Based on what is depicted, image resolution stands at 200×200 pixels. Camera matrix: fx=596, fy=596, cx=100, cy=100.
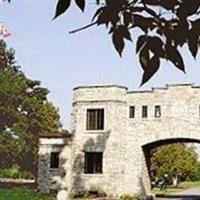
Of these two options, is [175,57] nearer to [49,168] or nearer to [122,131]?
[122,131]

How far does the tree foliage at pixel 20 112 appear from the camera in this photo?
2119 inches

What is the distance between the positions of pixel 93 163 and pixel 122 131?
96.3 inches

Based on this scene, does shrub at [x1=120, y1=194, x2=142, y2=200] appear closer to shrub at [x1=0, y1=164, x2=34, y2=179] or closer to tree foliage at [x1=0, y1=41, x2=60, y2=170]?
tree foliage at [x1=0, y1=41, x2=60, y2=170]

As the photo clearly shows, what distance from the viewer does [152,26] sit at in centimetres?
232

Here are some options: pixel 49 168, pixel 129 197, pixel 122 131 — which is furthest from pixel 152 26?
pixel 49 168

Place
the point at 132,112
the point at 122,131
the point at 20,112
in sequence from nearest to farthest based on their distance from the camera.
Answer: the point at 132,112 → the point at 122,131 → the point at 20,112

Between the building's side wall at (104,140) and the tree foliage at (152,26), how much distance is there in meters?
31.1

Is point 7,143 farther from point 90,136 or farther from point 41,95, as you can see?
point 90,136

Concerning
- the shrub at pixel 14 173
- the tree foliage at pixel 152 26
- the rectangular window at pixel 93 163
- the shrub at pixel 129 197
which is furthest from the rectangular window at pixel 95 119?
the tree foliage at pixel 152 26

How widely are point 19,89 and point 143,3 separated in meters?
53.5

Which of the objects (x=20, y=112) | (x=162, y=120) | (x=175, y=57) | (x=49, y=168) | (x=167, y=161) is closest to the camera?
(x=175, y=57)

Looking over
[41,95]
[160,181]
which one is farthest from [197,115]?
[41,95]

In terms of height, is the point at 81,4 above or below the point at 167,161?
below

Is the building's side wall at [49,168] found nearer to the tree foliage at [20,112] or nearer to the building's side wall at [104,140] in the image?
the building's side wall at [104,140]
